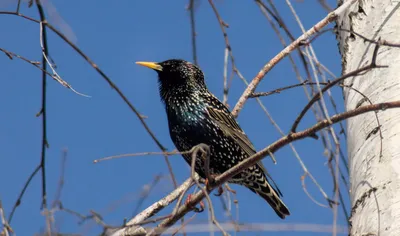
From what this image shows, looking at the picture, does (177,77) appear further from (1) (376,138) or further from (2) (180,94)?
(1) (376,138)

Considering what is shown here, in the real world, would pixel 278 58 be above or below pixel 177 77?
below

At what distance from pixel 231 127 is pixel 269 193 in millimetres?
501

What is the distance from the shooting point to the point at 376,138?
246cm

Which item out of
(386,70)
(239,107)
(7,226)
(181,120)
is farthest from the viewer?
(181,120)

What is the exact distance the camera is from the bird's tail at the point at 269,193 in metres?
4.51

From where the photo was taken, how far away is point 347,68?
3.01 m

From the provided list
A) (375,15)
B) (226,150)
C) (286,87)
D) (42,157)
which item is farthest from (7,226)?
(226,150)

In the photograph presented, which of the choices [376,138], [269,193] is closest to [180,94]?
[269,193]

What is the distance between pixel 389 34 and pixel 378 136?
0.51m

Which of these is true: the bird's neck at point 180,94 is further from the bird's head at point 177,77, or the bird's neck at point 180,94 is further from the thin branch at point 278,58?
the thin branch at point 278,58

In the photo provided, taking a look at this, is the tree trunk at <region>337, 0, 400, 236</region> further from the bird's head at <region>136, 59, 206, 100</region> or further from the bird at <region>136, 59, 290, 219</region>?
the bird's head at <region>136, 59, 206, 100</region>

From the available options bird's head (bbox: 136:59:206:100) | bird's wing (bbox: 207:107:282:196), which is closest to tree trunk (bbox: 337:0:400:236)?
bird's wing (bbox: 207:107:282:196)

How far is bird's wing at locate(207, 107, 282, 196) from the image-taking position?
4457 millimetres

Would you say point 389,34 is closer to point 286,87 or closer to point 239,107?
point 286,87
